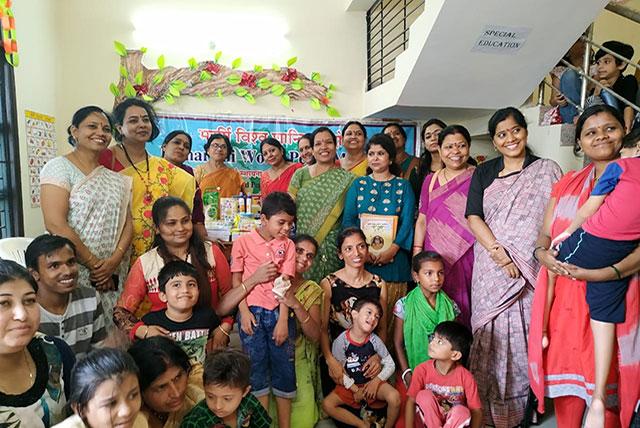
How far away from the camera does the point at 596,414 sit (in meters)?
1.44

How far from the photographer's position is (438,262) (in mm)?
1878

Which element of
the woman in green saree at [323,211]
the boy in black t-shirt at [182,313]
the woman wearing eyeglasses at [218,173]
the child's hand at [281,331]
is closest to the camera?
the boy in black t-shirt at [182,313]

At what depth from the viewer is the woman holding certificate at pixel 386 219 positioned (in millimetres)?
2158

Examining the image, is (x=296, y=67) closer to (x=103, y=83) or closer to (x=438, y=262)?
(x=103, y=83)

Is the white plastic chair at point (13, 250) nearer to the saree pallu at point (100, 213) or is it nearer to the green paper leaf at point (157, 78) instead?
the saree pallu at point (100, 213)

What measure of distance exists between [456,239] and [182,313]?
1272mm

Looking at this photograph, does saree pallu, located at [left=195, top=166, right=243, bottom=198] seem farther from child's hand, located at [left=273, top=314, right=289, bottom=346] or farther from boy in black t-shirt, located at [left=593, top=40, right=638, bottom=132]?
boy in black t-shirt, located at [left=593, top=40, right=638, bottom=132]

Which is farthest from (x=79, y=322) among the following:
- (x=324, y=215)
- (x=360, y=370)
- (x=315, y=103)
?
(x=315, y=103)

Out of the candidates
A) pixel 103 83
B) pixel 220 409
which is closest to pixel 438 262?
pixel 220 409

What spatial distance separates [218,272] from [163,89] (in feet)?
8.06

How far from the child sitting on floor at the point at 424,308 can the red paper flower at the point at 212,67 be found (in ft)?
8.73

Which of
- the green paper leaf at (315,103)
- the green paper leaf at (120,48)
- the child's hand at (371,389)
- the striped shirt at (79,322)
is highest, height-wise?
the green paper leaf at (120,48)

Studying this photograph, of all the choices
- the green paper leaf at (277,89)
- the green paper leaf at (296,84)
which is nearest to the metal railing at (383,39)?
the green paper leaf at (296,84)

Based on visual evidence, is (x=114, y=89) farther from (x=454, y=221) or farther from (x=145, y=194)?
(x=454, y=221)
